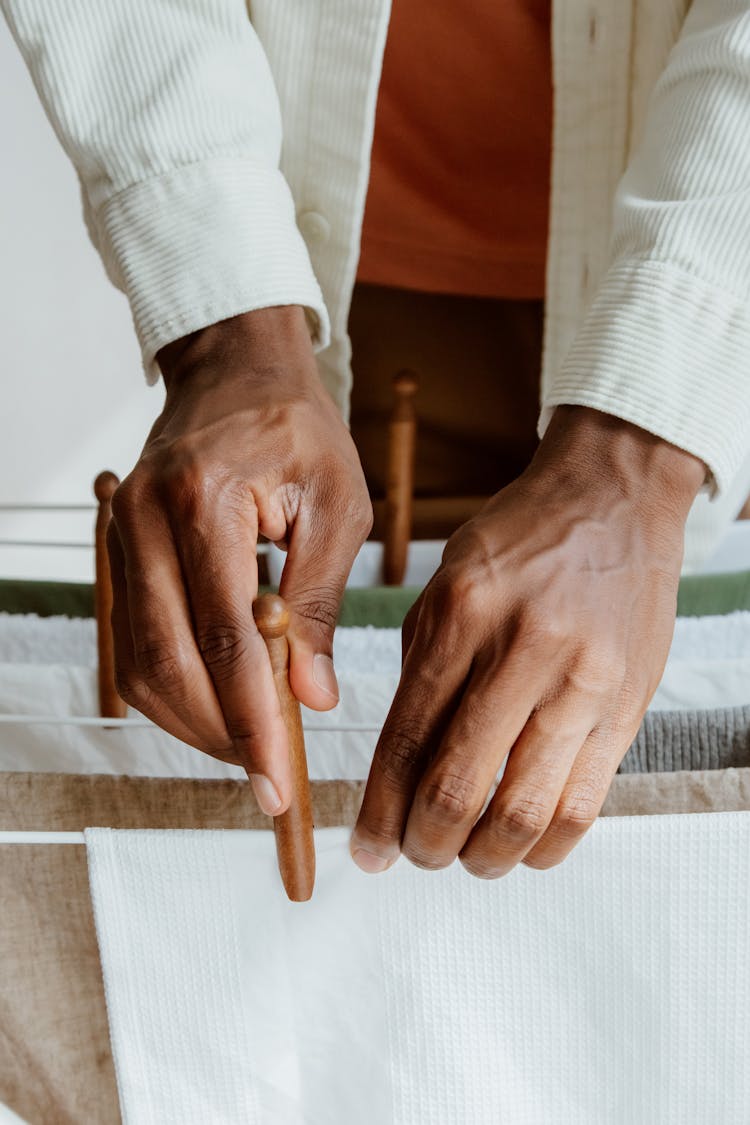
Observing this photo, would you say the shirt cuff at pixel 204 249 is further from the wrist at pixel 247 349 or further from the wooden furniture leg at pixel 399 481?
the wooden furniture leg at pixel 399 481

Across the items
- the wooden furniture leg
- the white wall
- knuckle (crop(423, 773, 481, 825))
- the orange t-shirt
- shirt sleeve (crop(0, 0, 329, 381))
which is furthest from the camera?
the white wall

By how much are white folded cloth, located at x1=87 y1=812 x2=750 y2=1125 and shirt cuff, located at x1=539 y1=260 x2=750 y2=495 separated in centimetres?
12

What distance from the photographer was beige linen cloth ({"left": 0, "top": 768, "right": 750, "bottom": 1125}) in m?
0.33

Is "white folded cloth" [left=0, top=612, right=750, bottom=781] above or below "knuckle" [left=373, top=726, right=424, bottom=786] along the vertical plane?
below

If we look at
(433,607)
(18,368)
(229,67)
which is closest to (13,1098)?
(433,607)

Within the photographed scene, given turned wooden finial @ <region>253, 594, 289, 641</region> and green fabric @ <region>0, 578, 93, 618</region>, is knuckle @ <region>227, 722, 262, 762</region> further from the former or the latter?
green fabric @ <region>0, 578, 93, 618</region>

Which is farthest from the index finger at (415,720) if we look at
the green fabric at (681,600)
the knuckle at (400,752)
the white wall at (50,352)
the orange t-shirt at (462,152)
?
the white wall at (50,352)

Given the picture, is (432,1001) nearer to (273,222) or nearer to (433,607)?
(433,607)

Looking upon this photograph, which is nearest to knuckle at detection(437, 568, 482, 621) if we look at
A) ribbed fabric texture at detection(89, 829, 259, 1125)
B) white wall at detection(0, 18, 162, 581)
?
ribbed fabric texture at detection(89, 829, 259, 1125)

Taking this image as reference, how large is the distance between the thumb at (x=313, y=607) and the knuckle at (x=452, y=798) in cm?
5

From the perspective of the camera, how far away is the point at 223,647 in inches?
11.0

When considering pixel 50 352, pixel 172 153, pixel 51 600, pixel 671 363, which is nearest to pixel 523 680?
pixel 671 363

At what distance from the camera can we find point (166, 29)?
38cm

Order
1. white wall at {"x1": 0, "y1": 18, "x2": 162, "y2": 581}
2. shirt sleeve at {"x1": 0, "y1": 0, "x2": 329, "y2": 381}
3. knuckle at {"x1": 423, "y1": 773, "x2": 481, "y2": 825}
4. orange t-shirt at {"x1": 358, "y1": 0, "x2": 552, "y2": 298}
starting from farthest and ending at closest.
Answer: white wall at {"x1": 0, "y1": 18, "x2": 162, "y2": 581}
orange t-shirt at {"x1": 358, "y1": 0, "x2": 552, "y2": 298}
shirt sleeve at {"x1": 0, "y1": 0, "x2": 329, "y2": 381}
knuckle at {"x1": 423, "y1": 773, "x2": 481, "y2": 825}
